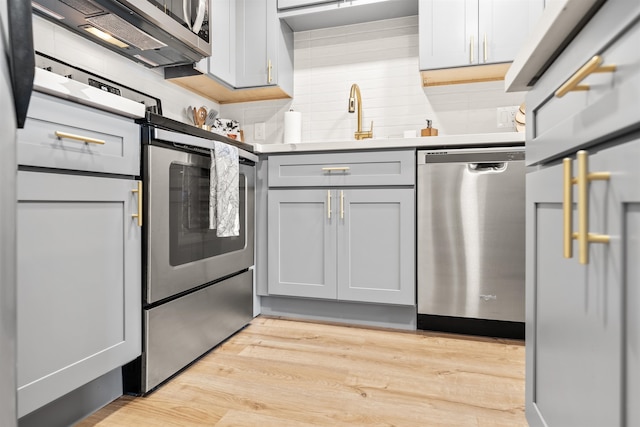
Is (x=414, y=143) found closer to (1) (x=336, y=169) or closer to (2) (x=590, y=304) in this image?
(1) (x=336, y=169)

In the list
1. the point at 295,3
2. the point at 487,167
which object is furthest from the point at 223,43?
the point at 487,167

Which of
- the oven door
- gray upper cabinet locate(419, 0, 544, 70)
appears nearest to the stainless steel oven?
the oven door

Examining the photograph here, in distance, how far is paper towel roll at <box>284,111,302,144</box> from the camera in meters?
2.62

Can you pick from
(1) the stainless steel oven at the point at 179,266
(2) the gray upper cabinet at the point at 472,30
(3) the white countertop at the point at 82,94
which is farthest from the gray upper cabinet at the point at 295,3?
(3) the white countertop at the point at 82,94

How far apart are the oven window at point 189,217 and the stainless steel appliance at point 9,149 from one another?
35.8 inches

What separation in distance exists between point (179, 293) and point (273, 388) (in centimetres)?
49

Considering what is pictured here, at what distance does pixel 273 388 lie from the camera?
1357 millimetres

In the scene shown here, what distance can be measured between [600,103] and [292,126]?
221 cm

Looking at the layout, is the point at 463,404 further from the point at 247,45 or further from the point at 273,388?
the point at 247,45

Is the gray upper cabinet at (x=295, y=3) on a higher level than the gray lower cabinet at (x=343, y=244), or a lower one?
higher

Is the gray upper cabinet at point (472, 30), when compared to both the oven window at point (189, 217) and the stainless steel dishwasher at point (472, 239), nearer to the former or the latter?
the stainless steel dishwasher at point (472, 239)

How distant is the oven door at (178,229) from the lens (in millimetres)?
1306

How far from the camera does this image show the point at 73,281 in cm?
106

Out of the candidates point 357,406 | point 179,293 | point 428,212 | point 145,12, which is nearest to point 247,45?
point 145,12
